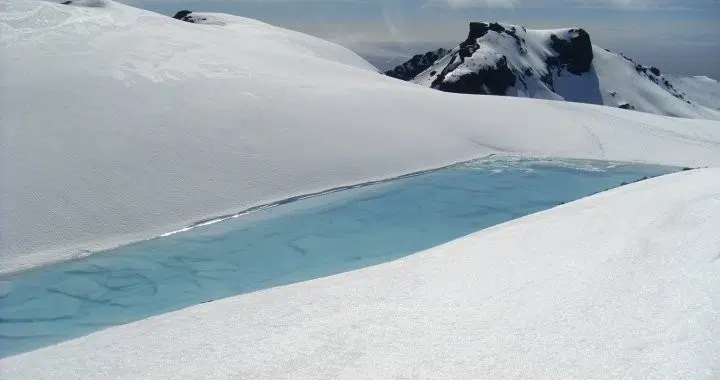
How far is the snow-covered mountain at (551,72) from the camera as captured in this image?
92125 mm

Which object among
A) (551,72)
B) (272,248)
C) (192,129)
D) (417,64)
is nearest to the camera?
(272,248)

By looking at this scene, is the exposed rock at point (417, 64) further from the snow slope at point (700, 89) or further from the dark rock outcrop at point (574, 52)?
the snow slope at point (700, 89)

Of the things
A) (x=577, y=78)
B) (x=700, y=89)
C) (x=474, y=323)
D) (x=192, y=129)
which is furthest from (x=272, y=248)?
(x=700, y=89)

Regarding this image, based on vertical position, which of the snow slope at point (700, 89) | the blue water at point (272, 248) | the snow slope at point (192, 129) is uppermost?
the snow slope at point (192, 129)

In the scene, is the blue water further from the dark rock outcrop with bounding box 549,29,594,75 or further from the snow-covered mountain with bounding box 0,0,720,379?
the dark rock outcrop with bounding box 549,29,594,75

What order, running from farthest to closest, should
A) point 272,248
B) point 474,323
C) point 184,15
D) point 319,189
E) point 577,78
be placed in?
1. point 577,78
2. point 184,15
3. point 319,189
4. point 272,248
5. point 474,323

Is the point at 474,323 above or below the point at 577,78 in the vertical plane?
above

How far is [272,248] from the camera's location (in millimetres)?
11422

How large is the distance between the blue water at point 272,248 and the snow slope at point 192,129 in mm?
623

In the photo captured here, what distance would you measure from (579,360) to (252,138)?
1209 cm

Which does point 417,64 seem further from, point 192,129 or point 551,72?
point 192,129

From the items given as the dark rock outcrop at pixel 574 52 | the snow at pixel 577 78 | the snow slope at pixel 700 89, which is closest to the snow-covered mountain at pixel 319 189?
the snow at pixel 577 78

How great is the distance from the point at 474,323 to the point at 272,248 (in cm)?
644

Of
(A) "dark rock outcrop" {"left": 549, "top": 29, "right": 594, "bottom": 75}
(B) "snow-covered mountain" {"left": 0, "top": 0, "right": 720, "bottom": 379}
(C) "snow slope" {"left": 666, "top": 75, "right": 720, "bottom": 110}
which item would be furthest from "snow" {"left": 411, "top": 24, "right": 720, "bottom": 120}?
(B) "snow-covered mountain" {"left": 0, "top": 0, "right": 720, "bottom": 379}
